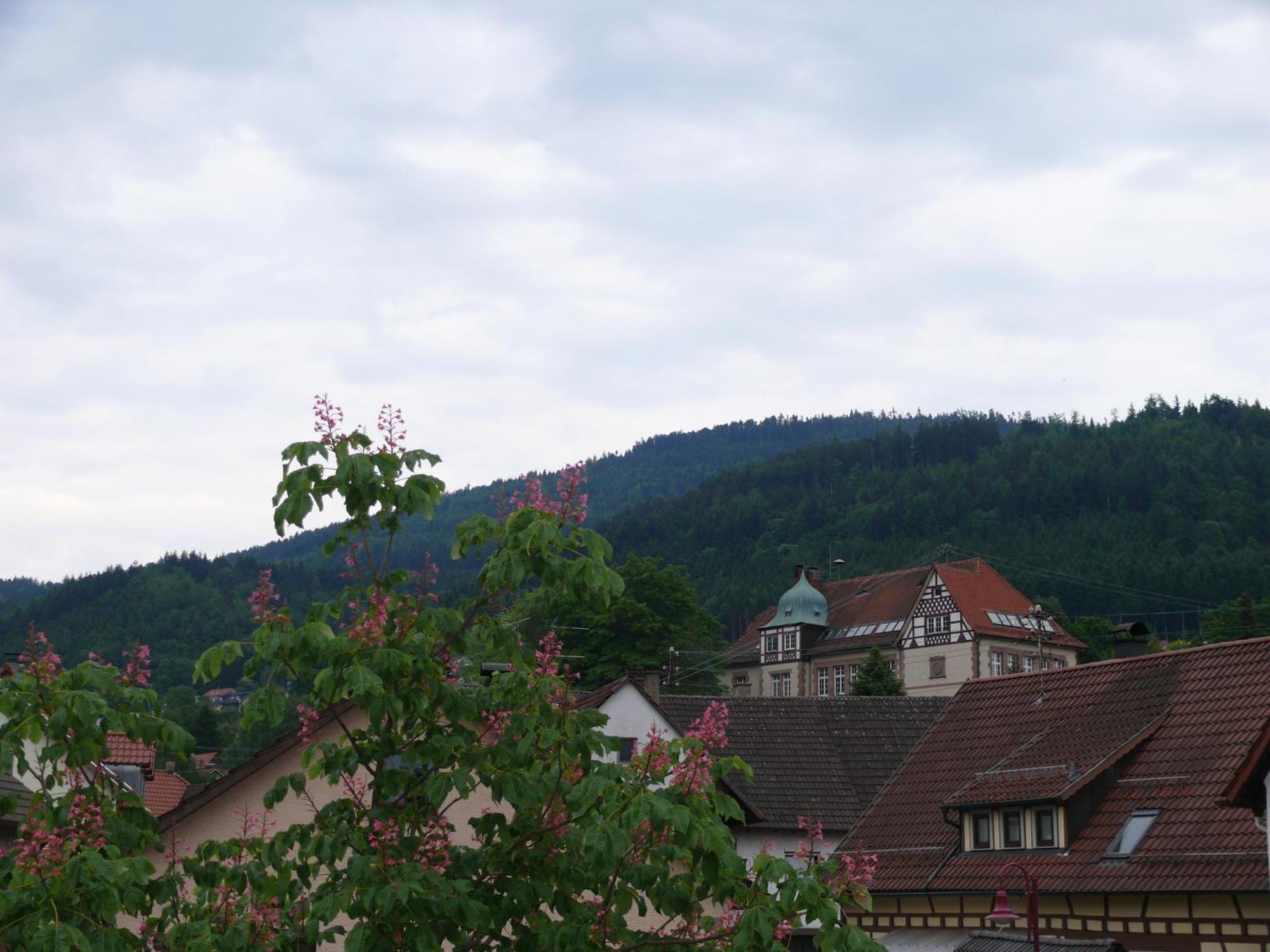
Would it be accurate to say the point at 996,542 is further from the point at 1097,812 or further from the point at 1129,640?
the point at 1097,812

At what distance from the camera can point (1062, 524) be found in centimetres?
17188

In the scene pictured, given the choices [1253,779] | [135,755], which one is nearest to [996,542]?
[135,755]

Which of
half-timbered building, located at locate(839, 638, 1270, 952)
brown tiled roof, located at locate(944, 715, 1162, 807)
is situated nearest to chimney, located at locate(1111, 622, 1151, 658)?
half-timbered building, located at locate(839, 638, 1270, 952)

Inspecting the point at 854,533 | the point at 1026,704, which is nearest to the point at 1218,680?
the point at 1026,704

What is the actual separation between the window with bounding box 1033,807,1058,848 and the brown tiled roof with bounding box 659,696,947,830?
1270 centimetres

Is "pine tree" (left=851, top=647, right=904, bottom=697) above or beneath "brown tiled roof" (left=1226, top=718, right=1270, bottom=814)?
above

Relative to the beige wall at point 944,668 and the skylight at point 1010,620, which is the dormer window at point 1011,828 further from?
the skylight at point 1010,620

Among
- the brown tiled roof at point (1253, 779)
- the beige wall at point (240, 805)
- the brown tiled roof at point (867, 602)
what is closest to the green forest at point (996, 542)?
the brown tiled roof at point (867, 602)

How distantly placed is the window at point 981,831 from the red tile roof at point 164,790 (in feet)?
79.9

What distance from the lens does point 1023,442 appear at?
198m

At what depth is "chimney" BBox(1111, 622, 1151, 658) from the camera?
30.4 metres

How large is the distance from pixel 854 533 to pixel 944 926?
16312 centimetres

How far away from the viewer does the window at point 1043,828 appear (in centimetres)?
2408

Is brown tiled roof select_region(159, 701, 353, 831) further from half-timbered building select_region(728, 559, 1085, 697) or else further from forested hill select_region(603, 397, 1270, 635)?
forested hill select_region(603, 397, 1270, 635)
